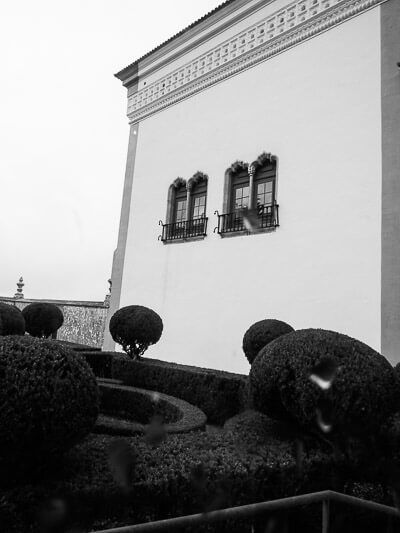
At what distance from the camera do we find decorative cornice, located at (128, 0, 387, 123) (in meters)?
9.72

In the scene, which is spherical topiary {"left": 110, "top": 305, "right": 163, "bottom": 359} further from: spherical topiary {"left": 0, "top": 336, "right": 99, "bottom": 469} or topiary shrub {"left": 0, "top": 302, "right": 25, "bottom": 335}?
spherical topiary {"left": 0, "top": 336, "right": 99, "bottom": 469}

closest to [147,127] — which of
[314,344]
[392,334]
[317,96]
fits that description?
[317,96]

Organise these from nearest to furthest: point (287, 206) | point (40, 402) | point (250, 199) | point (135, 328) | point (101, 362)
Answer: point (40, 402) → point (287, 206) → point (135, 328) → point (250, 199) → point (101, 362)

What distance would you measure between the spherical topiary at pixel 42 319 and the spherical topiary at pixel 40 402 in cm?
1211

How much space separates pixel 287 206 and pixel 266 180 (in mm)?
1102

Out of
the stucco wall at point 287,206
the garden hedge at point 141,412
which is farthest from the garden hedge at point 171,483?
the stucco wall at point 287,206

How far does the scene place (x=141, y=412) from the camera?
7504 mm

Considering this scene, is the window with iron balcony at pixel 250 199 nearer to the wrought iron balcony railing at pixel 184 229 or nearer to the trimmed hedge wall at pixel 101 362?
the wrought iron balcony railing at pixel 184 229

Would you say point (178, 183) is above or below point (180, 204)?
above

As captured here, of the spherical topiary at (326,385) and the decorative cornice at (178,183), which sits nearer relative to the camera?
the spherical topiary at (326,385)

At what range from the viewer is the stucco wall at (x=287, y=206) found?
8.83m

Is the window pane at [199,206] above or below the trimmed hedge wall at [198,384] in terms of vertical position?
above

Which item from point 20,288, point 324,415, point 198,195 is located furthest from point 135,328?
point 20,288

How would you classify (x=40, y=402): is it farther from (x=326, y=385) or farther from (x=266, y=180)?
(x=266, y=180)
